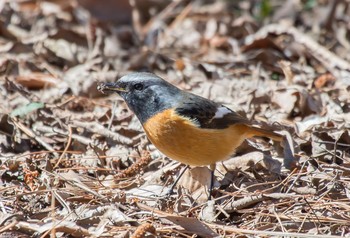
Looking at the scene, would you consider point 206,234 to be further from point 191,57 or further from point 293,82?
point 191,57

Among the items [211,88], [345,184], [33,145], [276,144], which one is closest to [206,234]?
[345,184]

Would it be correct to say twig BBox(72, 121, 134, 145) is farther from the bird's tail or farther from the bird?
the bird's tail

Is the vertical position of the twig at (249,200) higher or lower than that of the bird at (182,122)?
lower

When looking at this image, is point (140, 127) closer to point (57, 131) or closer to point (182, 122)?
point (57, 131)

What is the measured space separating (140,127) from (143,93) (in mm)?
998

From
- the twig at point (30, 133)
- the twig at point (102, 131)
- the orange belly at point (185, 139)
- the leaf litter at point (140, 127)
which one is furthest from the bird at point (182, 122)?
the twig at point (30, 133)

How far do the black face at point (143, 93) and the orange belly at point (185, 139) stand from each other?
122 mm

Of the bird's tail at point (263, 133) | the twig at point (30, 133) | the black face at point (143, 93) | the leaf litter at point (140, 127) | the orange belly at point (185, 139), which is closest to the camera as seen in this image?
the leaf litter at point (140, 127)

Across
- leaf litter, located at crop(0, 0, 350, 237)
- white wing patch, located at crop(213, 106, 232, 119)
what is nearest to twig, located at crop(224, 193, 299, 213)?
leaf litter, located at crop(0, 0, 350, 237)

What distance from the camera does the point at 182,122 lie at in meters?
5.34

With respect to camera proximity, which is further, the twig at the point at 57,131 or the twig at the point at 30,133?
the twig at the point at 57,131

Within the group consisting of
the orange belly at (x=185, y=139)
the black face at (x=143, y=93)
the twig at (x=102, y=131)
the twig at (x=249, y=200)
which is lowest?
the twig at (x=249, y=200)

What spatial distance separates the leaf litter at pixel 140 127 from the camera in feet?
15.8

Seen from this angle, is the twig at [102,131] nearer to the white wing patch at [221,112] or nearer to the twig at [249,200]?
the white wing patch at [221,112]
